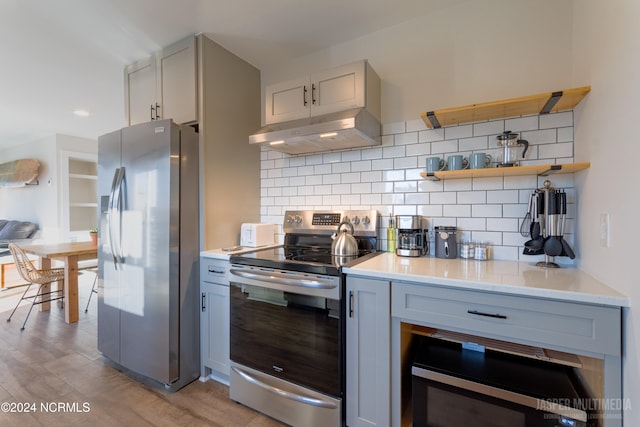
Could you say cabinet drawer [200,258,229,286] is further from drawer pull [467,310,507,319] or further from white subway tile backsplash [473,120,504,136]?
white subway tile backsplash [473,120,504,136]

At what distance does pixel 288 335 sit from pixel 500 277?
1124 millimetres

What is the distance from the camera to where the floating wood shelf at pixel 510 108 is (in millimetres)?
1409

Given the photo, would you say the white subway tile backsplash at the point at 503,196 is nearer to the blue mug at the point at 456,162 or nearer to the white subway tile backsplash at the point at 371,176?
the blue mug at the point at 456,162

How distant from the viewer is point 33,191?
18.3 feet

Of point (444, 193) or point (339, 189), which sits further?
point (339, 189)

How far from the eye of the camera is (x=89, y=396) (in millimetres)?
1928

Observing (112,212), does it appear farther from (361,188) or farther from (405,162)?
(405,162)

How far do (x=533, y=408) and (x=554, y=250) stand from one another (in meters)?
0.74

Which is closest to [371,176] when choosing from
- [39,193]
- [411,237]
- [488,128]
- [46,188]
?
[411,237]

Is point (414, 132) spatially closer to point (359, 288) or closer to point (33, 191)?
point (359, 288)

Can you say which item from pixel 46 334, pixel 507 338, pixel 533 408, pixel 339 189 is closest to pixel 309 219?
pixel 339 189

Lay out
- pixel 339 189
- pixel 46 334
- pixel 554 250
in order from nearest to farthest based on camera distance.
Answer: pixel 554 250
pixel 339 189
pixel 46 334

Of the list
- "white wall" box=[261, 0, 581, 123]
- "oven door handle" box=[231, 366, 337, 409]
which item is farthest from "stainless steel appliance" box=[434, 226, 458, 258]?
"oven door handle" box=[231, 366, 337, 409]

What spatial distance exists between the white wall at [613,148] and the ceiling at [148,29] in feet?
3.11
